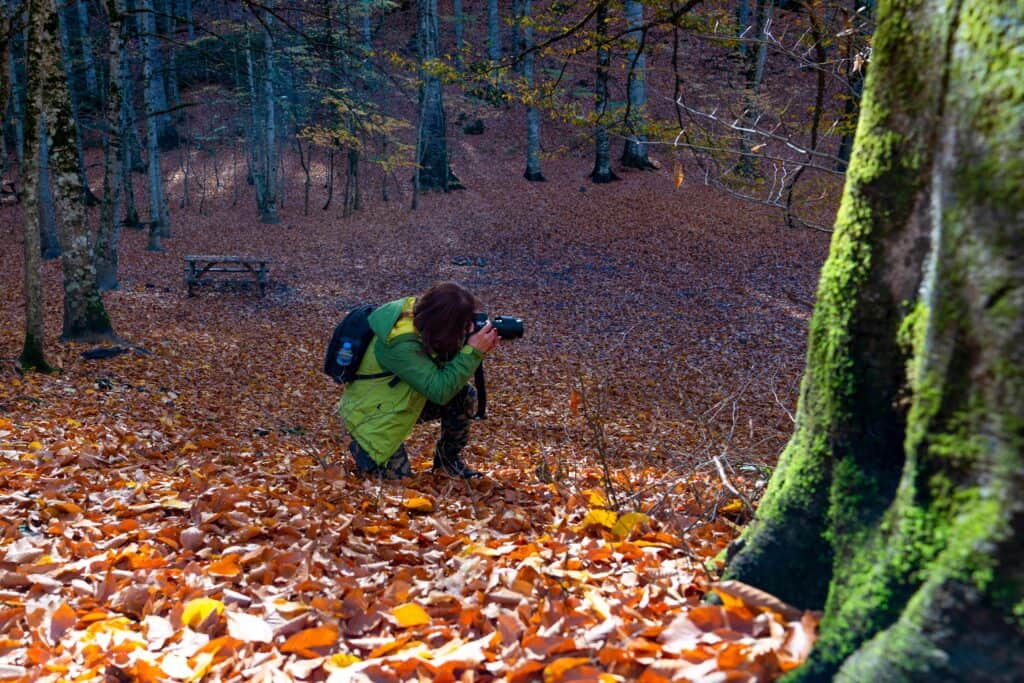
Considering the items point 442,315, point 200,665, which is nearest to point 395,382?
point 442,315

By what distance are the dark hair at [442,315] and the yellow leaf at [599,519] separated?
1308 mm

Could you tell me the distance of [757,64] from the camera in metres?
17.2

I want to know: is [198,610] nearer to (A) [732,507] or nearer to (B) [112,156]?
(A) [732,507]

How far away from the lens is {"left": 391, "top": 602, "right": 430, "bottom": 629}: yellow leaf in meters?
2.20

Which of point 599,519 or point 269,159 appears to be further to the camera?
point 269,159

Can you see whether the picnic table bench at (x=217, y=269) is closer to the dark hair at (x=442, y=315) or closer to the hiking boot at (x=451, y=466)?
the hiking boot at (x=451, y=466)

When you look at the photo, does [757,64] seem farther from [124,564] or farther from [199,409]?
[124,564]

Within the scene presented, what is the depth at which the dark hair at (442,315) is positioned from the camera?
3.76 m

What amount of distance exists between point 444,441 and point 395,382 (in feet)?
2.23

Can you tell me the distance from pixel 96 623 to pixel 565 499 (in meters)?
2.10

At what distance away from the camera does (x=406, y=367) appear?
384 cm

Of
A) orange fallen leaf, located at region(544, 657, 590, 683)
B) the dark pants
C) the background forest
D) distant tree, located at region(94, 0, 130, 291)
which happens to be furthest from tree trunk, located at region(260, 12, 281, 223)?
orange fallen leaf, located at region(544, 657, 590, 683)

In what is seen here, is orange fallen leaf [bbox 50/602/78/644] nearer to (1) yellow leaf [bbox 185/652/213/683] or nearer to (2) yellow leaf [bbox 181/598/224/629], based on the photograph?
(2) yellow leaf [bbox 181/598/224/629]

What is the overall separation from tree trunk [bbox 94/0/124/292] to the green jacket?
6.49m
